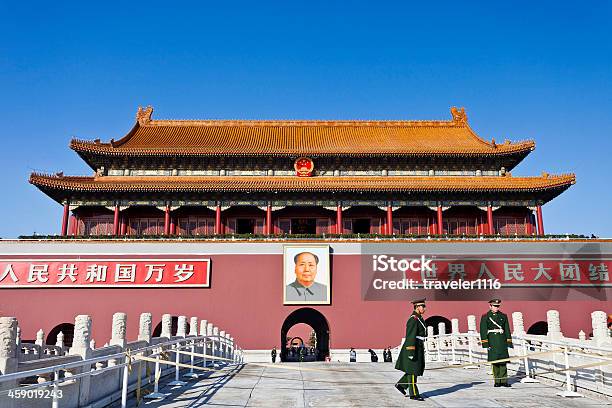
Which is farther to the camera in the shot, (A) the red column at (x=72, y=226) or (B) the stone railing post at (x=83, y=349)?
(A) the red column at (x=72, y=226)

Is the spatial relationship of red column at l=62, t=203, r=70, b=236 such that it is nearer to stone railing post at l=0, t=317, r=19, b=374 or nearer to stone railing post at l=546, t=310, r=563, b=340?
stone railing post at l=0, t=317, r=19, b=374

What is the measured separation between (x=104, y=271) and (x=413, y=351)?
16.6 meters

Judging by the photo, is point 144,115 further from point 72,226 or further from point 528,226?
point 528,226

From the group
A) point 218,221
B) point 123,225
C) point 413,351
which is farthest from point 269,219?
point 413,351

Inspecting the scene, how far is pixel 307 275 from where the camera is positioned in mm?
21438

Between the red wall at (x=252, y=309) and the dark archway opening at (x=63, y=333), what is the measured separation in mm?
289

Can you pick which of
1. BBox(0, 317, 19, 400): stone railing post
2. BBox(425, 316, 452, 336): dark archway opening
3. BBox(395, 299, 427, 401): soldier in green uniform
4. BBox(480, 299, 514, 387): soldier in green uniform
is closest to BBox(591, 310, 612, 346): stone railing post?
BBox(480, 299, 514, 387): soldier in green uniform

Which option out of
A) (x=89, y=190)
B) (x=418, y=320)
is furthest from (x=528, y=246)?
(x=89, y=190)

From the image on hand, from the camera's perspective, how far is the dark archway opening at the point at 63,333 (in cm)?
2111

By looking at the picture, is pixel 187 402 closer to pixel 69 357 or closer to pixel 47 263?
pixel 69 357

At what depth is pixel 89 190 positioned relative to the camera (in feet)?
78.6

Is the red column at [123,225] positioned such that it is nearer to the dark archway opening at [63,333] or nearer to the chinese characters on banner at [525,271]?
the dark archway opening at [63,333]

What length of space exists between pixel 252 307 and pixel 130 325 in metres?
4.82

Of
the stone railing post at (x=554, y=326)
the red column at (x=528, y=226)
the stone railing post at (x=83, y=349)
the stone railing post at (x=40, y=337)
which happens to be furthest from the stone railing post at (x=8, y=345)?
the red column at (x=528, y=226)
